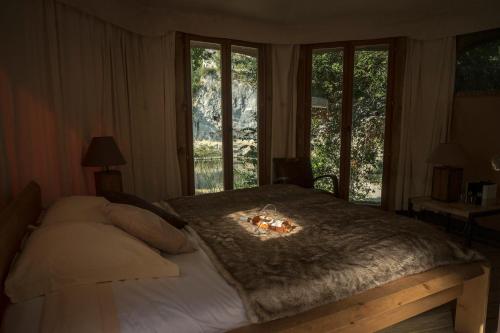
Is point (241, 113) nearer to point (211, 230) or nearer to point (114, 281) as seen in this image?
point (211, 230)

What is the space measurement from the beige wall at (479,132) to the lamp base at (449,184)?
0.53m

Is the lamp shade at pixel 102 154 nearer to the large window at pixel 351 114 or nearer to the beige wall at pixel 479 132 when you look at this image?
the large window at pixel 351 114

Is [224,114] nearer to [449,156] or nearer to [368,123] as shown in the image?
[368,123]

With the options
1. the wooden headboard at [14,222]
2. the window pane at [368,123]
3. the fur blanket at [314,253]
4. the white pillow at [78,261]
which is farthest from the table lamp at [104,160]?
the window pane at [368,123]

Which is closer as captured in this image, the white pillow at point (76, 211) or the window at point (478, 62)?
the white pillow at point (76, 211)

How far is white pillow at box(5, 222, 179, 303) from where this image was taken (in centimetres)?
129

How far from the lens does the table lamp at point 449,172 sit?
10.8ft

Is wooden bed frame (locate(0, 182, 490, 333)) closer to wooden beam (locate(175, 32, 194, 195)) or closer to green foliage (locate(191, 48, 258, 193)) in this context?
wooden beam (locate(175, 32, 194, 195))

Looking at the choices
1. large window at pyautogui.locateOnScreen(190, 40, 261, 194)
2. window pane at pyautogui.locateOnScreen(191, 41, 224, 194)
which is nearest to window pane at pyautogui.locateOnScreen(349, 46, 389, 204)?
large window at pyautogui.locateOnScreen(190, 40, 261, 194)

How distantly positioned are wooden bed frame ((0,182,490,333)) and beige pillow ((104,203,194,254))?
1.52 feet

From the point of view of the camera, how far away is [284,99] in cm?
461

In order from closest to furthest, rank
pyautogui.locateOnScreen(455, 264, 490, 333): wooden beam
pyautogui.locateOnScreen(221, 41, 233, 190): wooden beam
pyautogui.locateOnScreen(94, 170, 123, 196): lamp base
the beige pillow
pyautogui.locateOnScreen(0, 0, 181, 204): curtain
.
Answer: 1. the beige pillow
2. pyautogui.locateOnScreen(455, 264, 490, 333): wooden beam
3. pyautogui.locateOnScreen(0, 0, 181, 204): curtain
4. pyautogui.locateOnScreen(94, 170, 123, 196): lamp base
5. pyautogui.locateOnScreen(221, 41, 233, 190): wooden beam

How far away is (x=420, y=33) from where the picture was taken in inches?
161

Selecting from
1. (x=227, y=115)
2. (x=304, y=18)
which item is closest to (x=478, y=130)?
(x=304, y=18)
